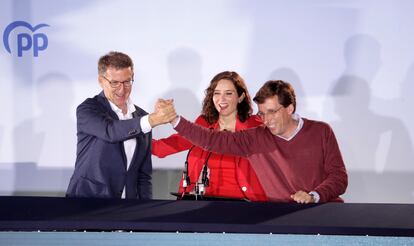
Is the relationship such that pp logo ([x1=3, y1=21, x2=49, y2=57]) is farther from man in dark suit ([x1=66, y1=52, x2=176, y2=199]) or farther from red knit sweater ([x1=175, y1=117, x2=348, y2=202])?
red knit sweater ([x1=175, y1=117, x2=348, y2=202])

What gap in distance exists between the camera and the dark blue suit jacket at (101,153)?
11.0 ft

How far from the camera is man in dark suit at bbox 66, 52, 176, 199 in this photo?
11.1 feet

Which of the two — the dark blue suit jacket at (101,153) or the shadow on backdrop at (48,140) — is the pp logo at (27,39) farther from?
the dark blue suit jacket at (101,153)

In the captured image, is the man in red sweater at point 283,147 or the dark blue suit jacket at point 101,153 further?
the man in red sweater at point 283,147

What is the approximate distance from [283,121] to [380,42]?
1.39m

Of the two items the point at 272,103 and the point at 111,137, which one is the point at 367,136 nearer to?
the point at 272,103

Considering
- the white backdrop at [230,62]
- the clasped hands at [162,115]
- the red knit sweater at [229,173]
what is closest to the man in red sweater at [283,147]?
the clasped hands at [162,115]

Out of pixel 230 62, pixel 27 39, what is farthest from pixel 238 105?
pixel 27 39

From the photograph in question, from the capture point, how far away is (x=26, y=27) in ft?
15.7

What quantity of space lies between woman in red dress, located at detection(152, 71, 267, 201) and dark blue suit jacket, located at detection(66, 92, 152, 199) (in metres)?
0.41

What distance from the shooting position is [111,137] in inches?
132

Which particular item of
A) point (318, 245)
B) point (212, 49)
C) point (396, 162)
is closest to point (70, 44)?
point (212, 49)

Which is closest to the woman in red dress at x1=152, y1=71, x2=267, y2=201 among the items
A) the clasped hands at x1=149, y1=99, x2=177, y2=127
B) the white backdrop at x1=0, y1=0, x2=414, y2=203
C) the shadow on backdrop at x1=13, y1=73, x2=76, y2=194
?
the clasped hands at x1=149, y1=99, x2=177, y2=127

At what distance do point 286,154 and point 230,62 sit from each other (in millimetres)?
1288
